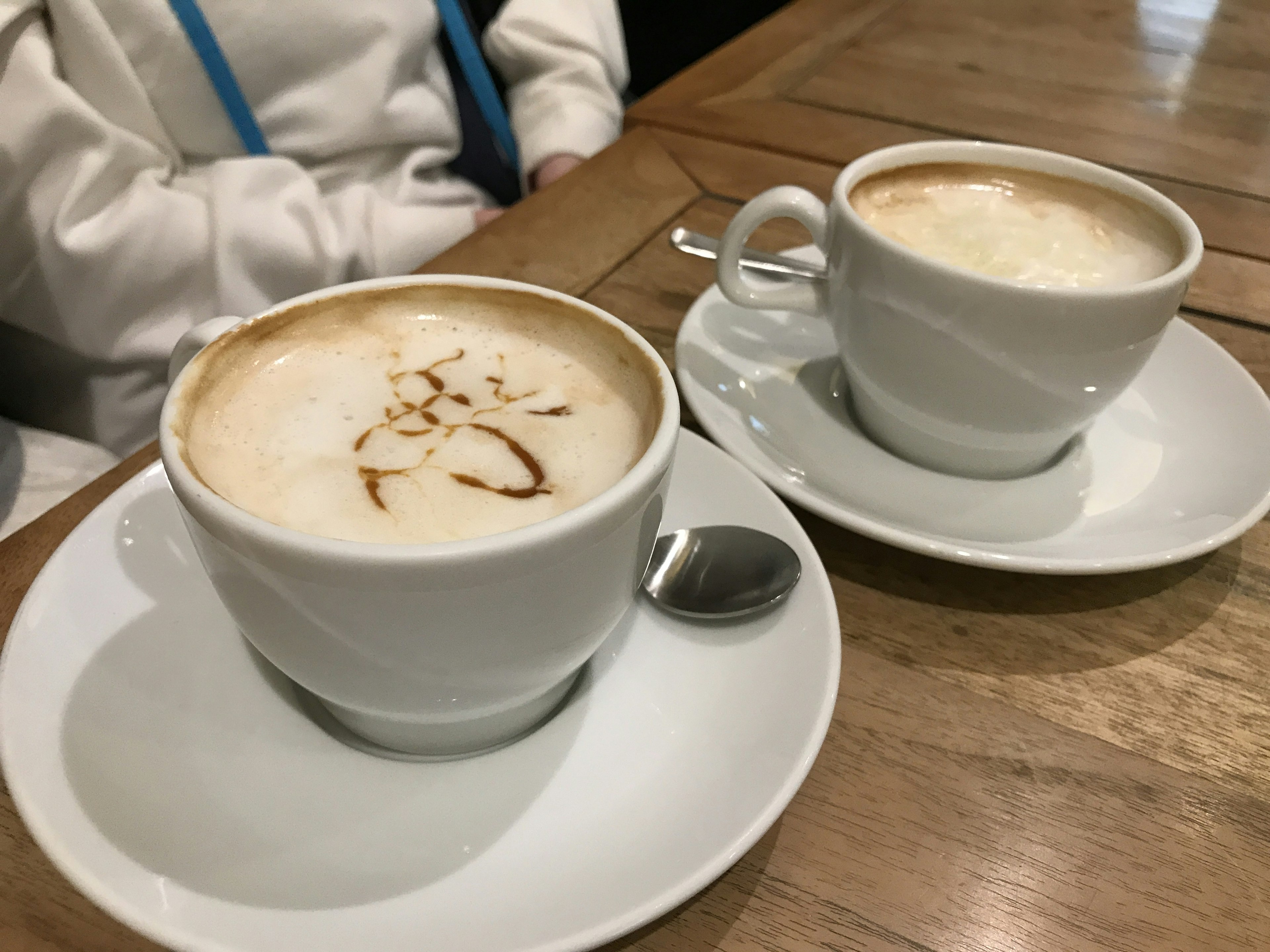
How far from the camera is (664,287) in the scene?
2.52 ft

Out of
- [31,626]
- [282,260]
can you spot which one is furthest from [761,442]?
[282,260]

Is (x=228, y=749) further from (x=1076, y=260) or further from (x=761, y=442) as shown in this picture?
(x=1076, y=260)

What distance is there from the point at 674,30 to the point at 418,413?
1.68 metres

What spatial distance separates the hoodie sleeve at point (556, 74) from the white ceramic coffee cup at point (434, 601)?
915 mm

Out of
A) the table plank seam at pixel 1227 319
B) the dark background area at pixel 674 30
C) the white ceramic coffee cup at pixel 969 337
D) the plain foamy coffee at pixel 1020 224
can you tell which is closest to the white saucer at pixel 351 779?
the white ceramic coffee cup at pixel 969 337

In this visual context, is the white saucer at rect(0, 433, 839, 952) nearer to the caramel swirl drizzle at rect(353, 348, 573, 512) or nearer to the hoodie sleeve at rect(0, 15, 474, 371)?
the caramel swirl drizzle at rect(353, 348, 573, 512)

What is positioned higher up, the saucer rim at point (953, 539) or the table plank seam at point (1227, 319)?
the saucer rim at point (953, 539)

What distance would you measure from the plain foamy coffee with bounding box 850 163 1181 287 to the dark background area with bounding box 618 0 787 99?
4.44 ft

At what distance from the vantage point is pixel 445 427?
43 centimetres

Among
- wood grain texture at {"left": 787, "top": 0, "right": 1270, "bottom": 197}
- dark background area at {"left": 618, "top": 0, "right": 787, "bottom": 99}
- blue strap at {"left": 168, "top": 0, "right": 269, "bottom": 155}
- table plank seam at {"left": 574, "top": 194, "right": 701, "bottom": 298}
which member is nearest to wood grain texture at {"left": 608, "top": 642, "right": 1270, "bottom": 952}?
table plank seam at {"left": 574, "top": 194, "right": 701, "bottom": 298}

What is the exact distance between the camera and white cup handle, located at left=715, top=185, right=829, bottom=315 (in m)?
0.63

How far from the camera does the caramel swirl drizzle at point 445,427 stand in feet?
1.31

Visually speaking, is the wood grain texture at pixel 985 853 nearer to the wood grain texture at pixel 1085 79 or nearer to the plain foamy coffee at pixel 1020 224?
the plain foamy coffee at pixel 1020 224

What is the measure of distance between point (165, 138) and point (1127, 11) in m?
1.45
